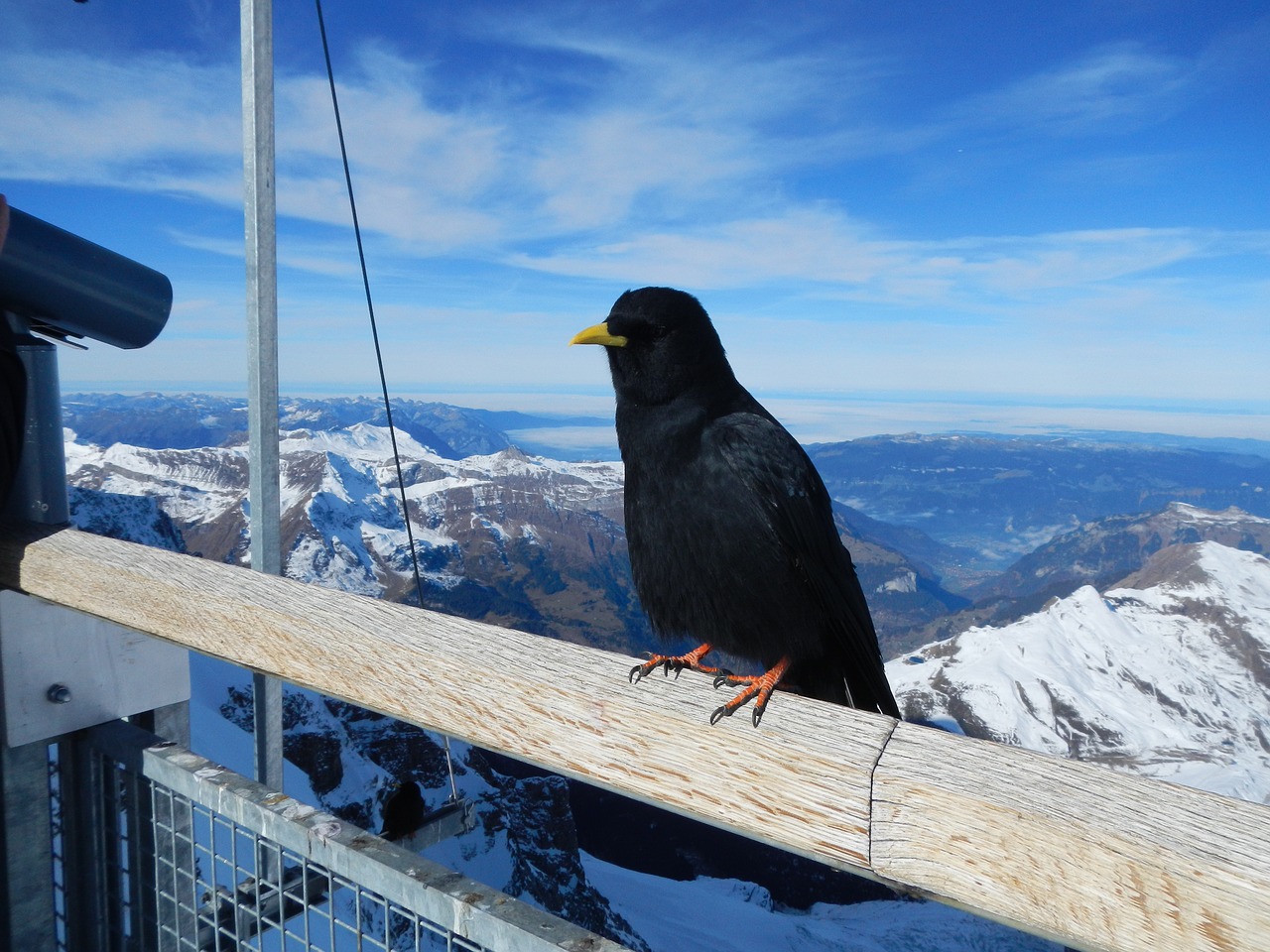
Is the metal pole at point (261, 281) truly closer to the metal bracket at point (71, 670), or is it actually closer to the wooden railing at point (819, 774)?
the metal bracket at point (71, 670)

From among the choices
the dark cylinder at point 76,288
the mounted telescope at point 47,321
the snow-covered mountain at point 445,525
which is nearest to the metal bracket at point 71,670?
the mounted telescope at point 47,321

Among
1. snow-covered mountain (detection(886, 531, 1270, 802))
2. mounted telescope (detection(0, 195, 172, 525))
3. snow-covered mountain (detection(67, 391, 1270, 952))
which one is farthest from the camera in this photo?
snow-covered mountain (detection(886, 531, 1270, 802))

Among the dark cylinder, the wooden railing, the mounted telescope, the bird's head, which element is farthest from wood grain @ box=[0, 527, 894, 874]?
the bird's head

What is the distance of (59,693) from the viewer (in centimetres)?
171

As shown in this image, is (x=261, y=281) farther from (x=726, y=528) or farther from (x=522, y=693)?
(x=522, y=693)

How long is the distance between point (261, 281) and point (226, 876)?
1.89 meters

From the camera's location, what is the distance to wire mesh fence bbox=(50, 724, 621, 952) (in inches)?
45.3

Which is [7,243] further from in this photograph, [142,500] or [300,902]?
[142,500]

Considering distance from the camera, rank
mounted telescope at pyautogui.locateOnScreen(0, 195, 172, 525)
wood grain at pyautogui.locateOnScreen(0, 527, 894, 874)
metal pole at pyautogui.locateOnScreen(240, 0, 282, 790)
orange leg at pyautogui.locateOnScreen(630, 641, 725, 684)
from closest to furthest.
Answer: wood grain at pyautogui.locateOnScreen(0, 527, 894, 874) < orange leg at pyautogui.locateOnScreen(630, 641, 725, 684) < mounted telescope at pyautogui.locateOnScreen(0, 195, 172, 525) < metal pole at pyautogui.locateOnScreen(240, 0, 282, 790)

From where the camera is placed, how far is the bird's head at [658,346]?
251 cm

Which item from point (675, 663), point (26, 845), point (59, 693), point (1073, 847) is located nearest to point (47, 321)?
point (59, 693)

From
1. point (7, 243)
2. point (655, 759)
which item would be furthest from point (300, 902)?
point (7, 243)

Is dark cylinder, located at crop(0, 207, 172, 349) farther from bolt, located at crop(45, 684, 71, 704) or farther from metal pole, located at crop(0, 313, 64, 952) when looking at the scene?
bolt, located at crop(45, 684, 71, 704)

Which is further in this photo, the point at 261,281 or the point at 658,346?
the point at 261,281
